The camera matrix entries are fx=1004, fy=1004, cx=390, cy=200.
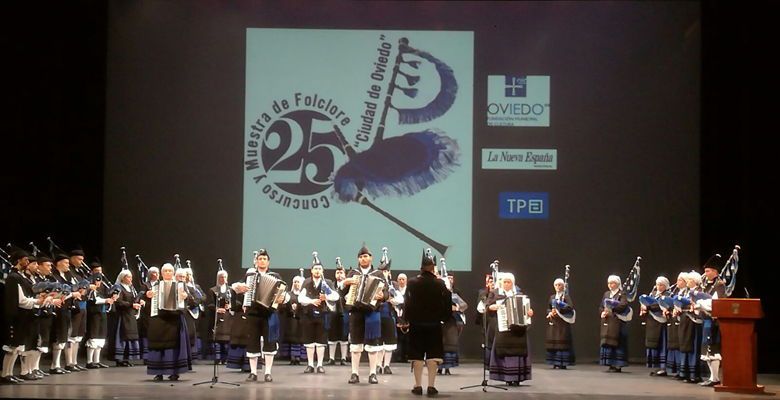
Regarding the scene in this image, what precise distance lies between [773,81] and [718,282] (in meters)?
3.89

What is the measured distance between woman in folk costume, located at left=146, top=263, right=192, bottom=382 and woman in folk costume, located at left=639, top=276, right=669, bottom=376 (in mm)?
6352

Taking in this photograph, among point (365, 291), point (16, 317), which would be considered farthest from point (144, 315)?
point (365, 291)

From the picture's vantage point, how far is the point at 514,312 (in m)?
12.0

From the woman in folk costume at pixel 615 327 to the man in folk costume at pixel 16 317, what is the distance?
25.8ft

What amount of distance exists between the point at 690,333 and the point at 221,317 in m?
6.62

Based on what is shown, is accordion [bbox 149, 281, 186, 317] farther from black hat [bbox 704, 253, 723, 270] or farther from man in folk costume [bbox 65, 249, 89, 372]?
black hat [bbox 704, 253, 723, 270]

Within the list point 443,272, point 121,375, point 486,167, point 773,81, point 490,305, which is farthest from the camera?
point 486,167

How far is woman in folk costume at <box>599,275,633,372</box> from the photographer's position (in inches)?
575

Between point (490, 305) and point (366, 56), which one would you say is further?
point (366, 56)

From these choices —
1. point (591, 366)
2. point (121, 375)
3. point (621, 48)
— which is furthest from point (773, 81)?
point (121, 375)

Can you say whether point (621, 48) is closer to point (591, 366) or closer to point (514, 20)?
point (514, 20)

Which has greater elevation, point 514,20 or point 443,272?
point 514,20

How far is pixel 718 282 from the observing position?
Result: 12.6m

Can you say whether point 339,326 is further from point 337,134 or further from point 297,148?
point 337,134
